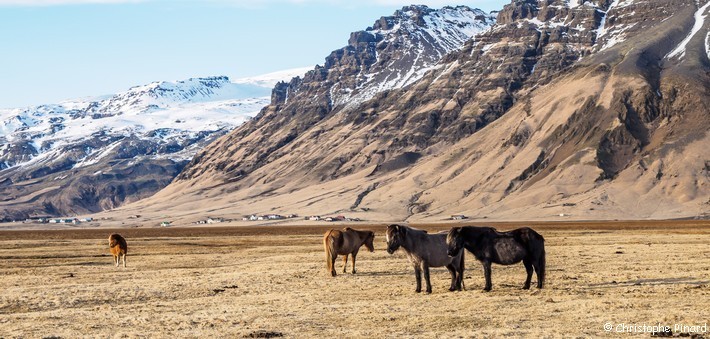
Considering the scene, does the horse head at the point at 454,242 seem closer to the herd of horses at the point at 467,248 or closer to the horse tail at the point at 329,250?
the herd of horses at the point at 467,248

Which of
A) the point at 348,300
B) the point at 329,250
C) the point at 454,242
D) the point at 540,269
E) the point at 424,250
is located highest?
the point at 454,242

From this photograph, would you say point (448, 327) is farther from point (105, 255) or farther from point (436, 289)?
point (105, 255)

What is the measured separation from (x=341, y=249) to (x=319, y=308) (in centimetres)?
1392

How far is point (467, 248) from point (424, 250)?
1571 mm

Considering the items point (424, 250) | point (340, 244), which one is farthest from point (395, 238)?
point (340, 244)

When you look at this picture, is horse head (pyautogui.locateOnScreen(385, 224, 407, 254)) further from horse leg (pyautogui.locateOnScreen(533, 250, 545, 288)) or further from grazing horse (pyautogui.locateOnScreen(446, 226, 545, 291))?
horse leg (pyautogui.locateOnScreen(533, 250, 545, 288))

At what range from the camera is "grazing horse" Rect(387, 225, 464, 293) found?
34219 mm

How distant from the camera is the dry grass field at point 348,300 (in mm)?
25578

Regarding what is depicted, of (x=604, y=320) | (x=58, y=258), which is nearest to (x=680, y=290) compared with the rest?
(x=604, y=320)

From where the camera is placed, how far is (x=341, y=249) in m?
44.0

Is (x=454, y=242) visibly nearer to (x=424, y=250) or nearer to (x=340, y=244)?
(x=424, y=250)

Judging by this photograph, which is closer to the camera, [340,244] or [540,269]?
[540,269]

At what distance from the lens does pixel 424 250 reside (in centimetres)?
3438

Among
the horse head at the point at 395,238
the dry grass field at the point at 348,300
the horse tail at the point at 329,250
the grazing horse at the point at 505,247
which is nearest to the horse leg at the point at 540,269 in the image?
the grazing horse at the point at 505,247
